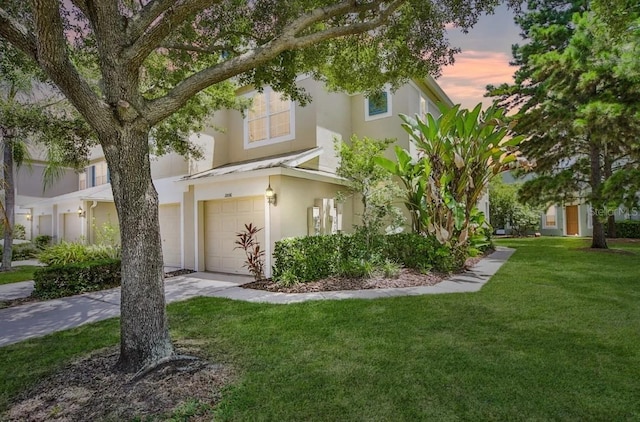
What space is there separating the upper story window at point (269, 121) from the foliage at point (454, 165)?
419 centimetres

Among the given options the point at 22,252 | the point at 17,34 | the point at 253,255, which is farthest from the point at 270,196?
the point at 22,252

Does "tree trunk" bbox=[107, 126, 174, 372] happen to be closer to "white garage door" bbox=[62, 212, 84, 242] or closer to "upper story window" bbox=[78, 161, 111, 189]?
"white garage door" bbox=[62, 212, 84, 242]

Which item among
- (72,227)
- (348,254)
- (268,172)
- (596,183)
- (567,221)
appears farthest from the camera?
(567,221)

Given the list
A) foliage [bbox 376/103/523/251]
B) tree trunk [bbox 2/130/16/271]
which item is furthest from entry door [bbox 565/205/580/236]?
tree trunk [bbox 2/130/16/271]

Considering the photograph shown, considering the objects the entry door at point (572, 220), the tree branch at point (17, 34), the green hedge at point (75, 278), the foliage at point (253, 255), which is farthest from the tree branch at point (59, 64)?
the entry door at point (572, 220)

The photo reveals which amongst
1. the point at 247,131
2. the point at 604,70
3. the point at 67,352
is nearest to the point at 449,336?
the point at 67,352

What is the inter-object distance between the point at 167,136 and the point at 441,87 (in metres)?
11.3

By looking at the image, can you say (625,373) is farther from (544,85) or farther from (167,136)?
(544,85)

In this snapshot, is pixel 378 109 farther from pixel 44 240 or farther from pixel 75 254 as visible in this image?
pixel 44 240

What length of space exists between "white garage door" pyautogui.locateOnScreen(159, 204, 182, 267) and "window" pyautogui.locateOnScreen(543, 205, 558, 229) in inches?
1134

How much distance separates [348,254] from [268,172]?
333 cm

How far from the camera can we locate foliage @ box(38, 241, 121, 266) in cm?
1048

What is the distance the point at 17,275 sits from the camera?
41.5 feet

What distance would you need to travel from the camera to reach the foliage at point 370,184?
10273 mm
